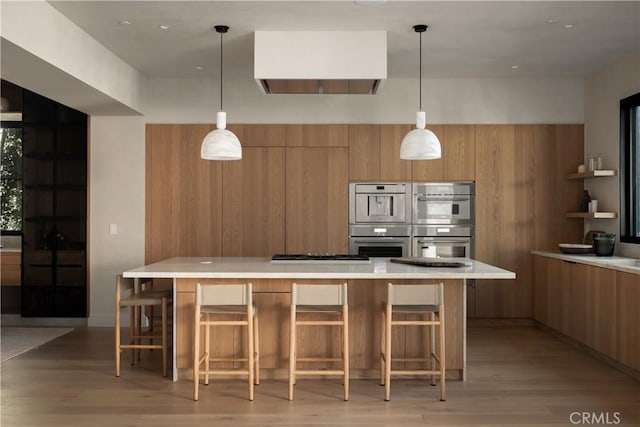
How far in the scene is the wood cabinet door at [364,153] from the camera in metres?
6.47

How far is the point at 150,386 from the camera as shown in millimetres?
4176

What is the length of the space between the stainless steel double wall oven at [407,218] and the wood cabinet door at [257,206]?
81cm

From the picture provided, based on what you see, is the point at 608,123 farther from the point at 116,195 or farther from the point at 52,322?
the point at 52,322

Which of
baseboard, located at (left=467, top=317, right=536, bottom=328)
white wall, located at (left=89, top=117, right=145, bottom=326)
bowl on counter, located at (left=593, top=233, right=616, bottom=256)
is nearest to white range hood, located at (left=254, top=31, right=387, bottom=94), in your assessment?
white wall, located at (left=89, top=117, right=145, bottom=326)

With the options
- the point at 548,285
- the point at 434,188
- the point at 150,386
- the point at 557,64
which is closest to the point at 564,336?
the point at 548,285

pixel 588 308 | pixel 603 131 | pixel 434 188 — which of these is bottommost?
pixel 588 308

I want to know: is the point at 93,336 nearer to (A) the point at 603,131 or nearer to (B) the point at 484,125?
(B) the point at 484,125

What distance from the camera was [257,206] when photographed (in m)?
6.47

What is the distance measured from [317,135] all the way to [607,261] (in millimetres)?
3168

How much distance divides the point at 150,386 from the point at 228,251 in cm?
244

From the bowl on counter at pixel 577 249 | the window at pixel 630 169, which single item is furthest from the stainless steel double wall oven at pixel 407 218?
the window at pixel 630 169

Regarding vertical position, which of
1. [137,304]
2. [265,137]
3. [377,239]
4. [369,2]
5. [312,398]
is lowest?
[312,398]

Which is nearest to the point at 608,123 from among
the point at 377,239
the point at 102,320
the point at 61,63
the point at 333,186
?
the point at 377,239

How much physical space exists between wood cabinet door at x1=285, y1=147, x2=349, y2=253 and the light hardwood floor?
2.10 metres
